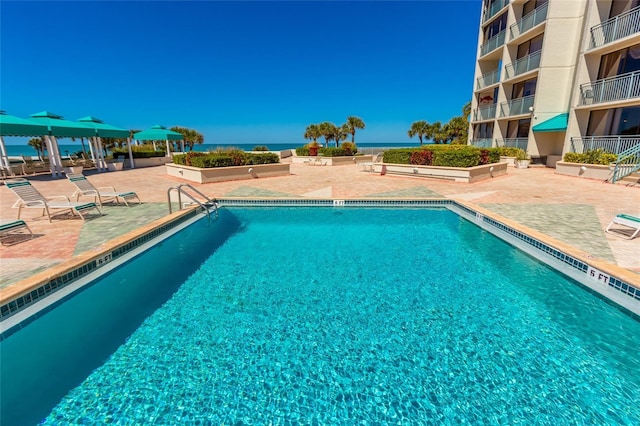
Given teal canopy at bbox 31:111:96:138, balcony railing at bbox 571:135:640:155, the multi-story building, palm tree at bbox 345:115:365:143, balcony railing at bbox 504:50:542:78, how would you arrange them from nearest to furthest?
1. balcony railing at bbox 571:135:640:155
2. teal canopy at bbox 31:111:96:138
3. the multi-story building
4. balcony railing at bbox 504:50:542:78
5. palm tree at bbox 345:115:365:143

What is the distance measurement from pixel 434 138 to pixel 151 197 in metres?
38.7

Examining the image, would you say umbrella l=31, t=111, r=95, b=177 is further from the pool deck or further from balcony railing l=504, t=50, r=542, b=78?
balcony railing l=504, t=50, r=542, b=78

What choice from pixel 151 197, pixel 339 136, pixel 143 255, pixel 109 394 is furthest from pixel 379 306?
pixel 339 136

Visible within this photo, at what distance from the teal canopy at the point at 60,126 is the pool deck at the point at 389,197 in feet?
8.32

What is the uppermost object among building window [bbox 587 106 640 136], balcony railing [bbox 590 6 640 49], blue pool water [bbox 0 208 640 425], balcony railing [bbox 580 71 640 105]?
balcony railing [bbox 590 6 640 49]

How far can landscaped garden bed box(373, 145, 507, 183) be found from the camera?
41.9ft

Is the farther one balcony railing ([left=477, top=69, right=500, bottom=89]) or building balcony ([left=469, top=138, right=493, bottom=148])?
building balcony ([left=469, top=138, right=493, bottom=148])

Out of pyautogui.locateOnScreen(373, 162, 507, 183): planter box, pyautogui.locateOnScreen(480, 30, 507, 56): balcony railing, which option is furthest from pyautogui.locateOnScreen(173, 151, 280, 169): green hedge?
pyautogui.locateOnScreen(480, 30, 507, 56): balcony railing

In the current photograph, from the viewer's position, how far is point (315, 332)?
3.62 m

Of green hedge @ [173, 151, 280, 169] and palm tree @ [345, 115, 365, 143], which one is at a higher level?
palm tree @ [345, 115, 365, 143]

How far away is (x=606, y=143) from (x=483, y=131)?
451 inches

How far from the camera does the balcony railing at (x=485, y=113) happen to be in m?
22.9

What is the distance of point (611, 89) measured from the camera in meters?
14.1

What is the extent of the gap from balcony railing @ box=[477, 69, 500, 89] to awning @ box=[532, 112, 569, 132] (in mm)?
6381
